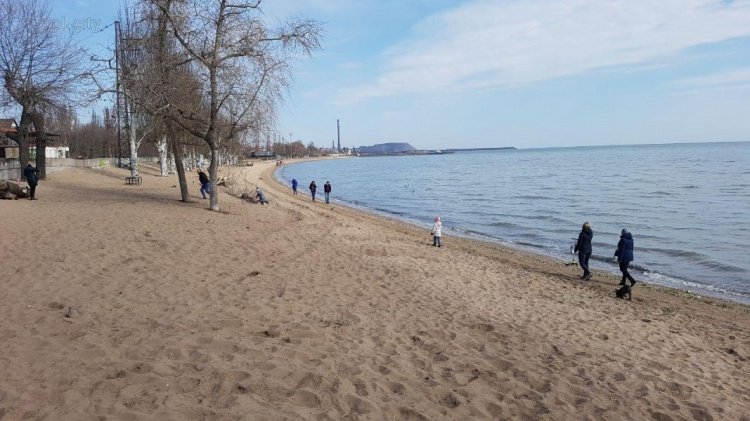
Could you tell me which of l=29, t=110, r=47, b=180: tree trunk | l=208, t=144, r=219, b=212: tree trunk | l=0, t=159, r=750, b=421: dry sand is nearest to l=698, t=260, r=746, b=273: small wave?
l=0, t=159, r=750, b=421: dry sand

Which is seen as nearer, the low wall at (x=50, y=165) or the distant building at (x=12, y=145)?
the low wall at (x=50, y=165)

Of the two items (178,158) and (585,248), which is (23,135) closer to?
(178,158)

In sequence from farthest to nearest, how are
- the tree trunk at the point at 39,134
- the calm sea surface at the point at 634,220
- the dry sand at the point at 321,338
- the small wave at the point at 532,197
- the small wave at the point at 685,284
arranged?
the small wave at the point at 532,197 < the tree trunk at the point at 39,134 < the calm sea surface at the point at 634,220 < the small wave at the point at 685,284 < the dry sand at the point at 321,338

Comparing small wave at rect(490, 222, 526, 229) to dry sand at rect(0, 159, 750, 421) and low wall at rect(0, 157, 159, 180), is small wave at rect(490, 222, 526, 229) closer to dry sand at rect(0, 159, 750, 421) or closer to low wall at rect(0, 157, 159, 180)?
dry sand at rect(0, 159, 750, 421)

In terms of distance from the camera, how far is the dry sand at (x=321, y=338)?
15.0ft

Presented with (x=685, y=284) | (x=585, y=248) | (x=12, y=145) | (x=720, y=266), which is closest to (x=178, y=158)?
(x=585, y=248)

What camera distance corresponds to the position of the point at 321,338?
20.4 feet

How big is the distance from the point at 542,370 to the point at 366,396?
7.75 feet

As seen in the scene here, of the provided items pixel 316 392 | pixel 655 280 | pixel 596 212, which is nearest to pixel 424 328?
pixel 316 392

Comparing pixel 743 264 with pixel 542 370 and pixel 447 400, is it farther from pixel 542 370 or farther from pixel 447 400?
pixel 447 400

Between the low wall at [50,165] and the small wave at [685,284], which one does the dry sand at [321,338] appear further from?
the low wall at [50,165]

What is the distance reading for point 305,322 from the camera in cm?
681

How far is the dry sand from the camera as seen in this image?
180 inches

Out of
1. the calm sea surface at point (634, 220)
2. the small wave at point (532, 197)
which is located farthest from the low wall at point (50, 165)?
the small wave at point (532, 197)
